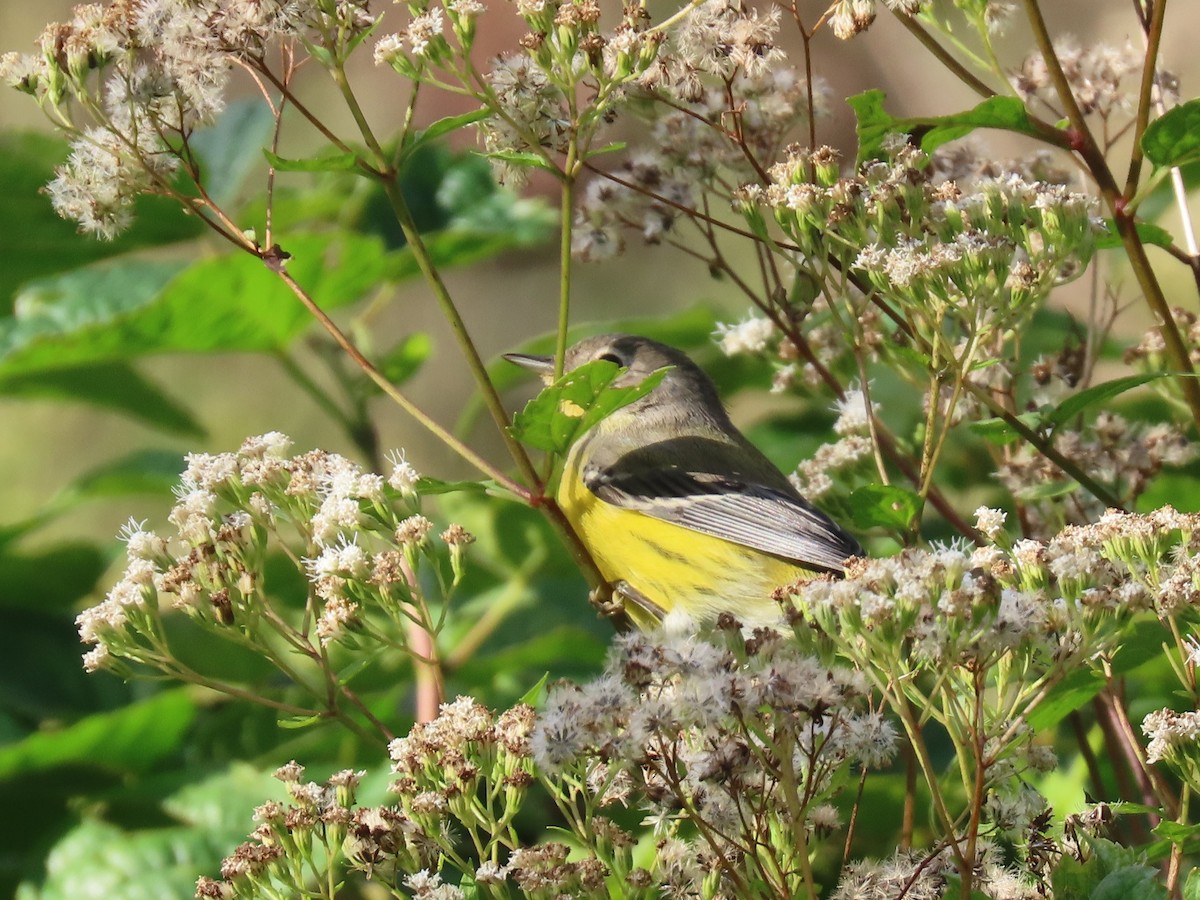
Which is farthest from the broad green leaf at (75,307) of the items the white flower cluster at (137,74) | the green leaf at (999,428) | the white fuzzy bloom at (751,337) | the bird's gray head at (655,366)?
the green leaf at (999,428)

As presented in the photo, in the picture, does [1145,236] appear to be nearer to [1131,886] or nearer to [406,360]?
[1131,886]

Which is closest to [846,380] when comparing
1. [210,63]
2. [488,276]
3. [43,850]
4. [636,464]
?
[636,464]

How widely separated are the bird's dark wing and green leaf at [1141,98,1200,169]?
1053 mm

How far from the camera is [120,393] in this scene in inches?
143

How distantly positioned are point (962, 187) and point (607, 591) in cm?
86

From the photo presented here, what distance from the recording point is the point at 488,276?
25.8 feet

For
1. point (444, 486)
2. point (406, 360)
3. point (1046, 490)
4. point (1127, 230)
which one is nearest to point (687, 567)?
point (406, 360)

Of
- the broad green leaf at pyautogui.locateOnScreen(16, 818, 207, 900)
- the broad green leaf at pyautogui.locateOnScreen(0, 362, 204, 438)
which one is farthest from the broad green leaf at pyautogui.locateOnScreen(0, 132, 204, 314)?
the broad green leaf at pyautogui.locateOnScreen(16, 818, 207, 900)

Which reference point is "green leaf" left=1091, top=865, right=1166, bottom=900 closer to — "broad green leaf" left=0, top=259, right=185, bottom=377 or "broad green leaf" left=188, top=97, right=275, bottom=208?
"broad green leaf" left=0, top=259, right=185, bottom=377

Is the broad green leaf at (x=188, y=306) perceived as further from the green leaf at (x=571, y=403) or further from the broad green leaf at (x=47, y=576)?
the green leaf at (x=571, y=403)

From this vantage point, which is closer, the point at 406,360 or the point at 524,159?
the point at 524,159

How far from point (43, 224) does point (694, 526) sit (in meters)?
1.71

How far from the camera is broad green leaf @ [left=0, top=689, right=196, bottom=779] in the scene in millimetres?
2678

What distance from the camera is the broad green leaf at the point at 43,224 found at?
11.1 ft
